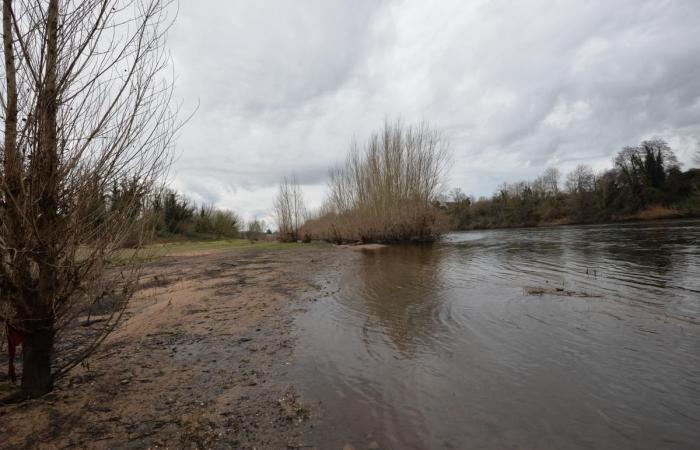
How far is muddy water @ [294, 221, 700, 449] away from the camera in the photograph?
2.71 m

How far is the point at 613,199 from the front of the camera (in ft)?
161

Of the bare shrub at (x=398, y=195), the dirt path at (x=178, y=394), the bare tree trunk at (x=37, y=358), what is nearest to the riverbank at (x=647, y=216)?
the bare shrub at (x=398, y=195)

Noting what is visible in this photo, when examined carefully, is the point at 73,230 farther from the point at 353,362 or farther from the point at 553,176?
the point at 553,176

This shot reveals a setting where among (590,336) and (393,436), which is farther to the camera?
(590,336)

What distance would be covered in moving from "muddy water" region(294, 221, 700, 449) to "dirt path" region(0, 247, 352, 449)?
0.39 meters

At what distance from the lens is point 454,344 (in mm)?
4707

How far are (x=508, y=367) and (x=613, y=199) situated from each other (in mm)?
58663

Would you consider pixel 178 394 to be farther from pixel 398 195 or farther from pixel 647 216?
pixel 647 216

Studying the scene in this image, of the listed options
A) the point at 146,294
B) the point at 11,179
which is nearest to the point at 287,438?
the point at 11,179

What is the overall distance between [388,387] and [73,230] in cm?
326

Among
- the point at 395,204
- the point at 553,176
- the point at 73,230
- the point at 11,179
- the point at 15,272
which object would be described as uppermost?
the point at 553,176

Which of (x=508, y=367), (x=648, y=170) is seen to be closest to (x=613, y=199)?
(x=648, y=170)

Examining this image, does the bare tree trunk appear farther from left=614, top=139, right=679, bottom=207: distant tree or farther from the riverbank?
left=614, top=139, right=679, bottom=207: distant tree

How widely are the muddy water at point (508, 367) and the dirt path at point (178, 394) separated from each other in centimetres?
39
